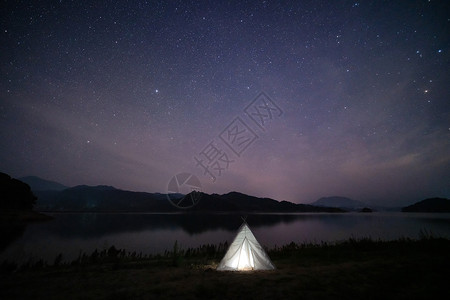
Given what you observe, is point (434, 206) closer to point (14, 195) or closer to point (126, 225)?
point (126, 225)

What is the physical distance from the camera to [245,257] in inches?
450

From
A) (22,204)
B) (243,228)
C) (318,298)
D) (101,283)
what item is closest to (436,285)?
(318,298)

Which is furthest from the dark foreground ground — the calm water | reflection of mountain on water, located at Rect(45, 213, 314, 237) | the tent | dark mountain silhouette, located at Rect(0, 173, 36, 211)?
dark mountain silhouette, located at Rect(0, 173, 36, 211)

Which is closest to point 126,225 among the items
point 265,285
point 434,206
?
point 265,285

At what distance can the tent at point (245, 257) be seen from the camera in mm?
11055

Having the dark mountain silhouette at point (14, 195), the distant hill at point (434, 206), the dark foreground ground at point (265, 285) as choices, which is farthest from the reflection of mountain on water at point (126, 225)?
the distant hill at point (434, 206)

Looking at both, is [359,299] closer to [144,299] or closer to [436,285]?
[436,285]

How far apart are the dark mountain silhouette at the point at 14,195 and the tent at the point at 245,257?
216ft

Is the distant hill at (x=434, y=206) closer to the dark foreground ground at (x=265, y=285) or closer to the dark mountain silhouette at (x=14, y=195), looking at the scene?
the dark foreground ground at (x=265, y=285)

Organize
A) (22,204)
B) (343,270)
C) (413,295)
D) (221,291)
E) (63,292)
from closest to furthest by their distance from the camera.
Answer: (413,295) → (221,291) → (63,292) → (343,270) → (22,204)

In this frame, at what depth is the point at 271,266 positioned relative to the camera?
1088cm

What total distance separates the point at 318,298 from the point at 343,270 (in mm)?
3611

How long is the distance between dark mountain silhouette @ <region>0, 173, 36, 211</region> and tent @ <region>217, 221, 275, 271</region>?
216 ft

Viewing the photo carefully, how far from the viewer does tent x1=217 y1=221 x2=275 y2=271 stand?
11055mm
